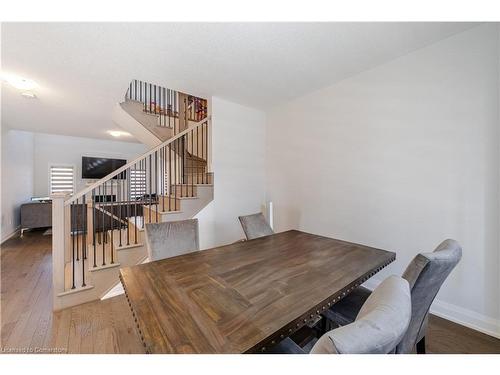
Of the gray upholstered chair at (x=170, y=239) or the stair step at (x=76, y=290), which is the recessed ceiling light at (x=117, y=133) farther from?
the gray upholstered chair at (x=170, y=239)

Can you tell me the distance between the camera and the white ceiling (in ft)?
5.65

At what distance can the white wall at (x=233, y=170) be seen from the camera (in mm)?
3158

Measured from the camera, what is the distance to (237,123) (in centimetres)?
343

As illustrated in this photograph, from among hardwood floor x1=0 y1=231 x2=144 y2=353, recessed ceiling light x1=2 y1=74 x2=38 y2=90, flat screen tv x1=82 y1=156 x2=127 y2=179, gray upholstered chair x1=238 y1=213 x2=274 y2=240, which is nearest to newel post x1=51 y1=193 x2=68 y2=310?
hardwood floor x1=0 y1=231 x2=144 y2=353

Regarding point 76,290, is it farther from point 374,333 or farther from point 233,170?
point 374,333

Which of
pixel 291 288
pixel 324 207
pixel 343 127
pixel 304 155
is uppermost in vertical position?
pixel 343 127

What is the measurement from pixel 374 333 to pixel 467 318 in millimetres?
2167

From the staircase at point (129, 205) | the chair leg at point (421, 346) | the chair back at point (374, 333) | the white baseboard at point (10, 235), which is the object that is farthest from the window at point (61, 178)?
the chair leg at point (421, 346)

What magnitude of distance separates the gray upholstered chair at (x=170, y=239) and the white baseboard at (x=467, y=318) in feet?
7.67

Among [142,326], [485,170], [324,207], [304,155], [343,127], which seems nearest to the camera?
[142,326]

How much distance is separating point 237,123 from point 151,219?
6.48 ft

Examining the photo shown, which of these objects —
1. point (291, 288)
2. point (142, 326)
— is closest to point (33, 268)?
point (142, 326)

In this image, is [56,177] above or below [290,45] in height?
below
